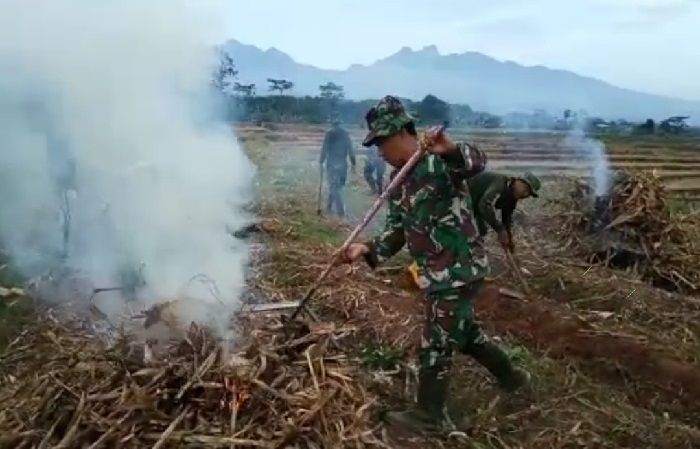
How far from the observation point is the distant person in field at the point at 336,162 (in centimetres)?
1237

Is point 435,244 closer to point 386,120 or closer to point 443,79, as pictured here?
point 386,120

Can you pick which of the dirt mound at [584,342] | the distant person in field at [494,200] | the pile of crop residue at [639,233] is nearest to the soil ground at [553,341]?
the dirt mound at [584,342]

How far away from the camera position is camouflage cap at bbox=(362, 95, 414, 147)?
407cm

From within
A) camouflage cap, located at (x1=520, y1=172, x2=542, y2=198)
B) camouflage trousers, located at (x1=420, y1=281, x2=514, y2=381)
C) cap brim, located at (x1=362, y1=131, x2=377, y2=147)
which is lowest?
camouflage trousers, located at (x1=420, y1=281, x2=514, y2=381)

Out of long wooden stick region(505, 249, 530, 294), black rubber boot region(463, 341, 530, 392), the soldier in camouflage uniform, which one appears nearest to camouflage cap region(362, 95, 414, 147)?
the soldier in camouflage uniform

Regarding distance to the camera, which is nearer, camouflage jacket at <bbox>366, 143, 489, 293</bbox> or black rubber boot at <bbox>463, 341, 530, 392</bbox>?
camouflage jacket at <bbox>366, 143, 489, 293</bbox>

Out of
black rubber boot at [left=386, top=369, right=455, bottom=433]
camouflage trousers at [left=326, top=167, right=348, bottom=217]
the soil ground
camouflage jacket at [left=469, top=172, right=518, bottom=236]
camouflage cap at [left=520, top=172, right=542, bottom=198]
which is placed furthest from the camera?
camouflage trousers at [left=326, top=167, right=348, bottom=217]

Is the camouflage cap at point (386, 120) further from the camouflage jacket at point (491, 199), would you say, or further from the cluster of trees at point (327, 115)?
the cluster of trees at point (327, 115)

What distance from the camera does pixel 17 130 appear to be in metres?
7.47

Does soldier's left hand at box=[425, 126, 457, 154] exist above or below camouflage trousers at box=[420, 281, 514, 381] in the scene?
above

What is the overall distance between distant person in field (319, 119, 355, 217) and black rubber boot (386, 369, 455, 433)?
315 inches

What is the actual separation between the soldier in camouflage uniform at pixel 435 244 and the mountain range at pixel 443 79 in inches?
729

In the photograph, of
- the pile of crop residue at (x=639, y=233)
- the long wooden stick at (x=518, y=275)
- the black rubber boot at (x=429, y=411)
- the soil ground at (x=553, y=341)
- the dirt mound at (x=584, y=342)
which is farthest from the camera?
the pile of crop residue at (x=639, y=233)

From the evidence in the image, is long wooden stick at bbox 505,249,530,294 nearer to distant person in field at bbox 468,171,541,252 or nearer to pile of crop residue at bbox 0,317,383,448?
distant person in field at bbox 468,171,541,252
